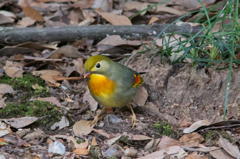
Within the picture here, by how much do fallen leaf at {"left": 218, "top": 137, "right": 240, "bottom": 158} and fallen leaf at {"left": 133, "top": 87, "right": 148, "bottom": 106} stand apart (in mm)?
1075

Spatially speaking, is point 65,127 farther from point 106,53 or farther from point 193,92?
point 106,53

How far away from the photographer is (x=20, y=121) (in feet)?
16.3

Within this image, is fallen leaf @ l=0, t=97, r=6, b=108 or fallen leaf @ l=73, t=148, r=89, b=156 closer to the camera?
fallen leaf @ l=73, t=148, r=89, b=156

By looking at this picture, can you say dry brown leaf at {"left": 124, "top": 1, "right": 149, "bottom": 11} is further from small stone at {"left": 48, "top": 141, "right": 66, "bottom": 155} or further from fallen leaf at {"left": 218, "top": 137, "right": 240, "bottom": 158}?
small stone at {"left": 48, "top": 141, "right": 66, "bottom": 155}

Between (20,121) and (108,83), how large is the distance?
0.94 meters

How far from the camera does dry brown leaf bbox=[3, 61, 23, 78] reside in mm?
6017

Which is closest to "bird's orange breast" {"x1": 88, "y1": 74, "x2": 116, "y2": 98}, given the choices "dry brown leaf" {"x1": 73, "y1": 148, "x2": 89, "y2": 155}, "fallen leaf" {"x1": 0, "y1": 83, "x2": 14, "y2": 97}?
"dry brown leaf" {"x1": 73, "y1": 148, "x2": 89, "y2": 155}

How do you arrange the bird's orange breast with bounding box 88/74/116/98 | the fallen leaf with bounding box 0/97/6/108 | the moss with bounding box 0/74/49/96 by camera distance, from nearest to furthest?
the bird's orange breast with bounding box 88/74/116/98 → the fallen leaf with bounding box 0/97/6/108 → the moss with bounding box 0/74/49/96

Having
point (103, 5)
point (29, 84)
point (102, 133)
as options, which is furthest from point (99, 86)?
point (103, 5)

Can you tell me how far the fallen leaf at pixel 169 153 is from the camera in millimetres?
4586

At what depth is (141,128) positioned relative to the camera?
16.9 ft

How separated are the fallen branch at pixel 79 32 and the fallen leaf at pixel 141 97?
1.13 metres

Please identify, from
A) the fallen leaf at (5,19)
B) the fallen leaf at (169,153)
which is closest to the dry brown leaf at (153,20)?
the fallen leaf at (5,19)

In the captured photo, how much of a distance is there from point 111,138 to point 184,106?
1010 millimetres
